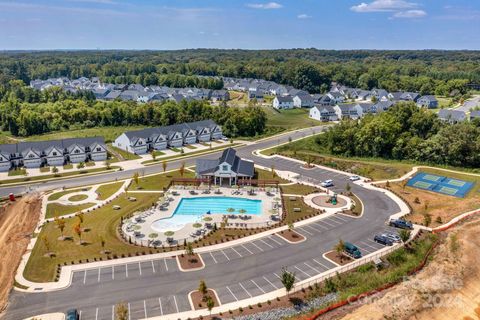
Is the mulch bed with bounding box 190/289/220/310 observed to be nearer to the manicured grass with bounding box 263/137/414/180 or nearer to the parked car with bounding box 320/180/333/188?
the parked car with bounding box 320/180/333/188

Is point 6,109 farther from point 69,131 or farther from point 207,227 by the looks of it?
point 207,227

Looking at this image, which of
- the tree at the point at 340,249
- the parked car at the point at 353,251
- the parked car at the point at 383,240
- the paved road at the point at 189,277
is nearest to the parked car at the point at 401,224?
the paved road at the point at 189,277

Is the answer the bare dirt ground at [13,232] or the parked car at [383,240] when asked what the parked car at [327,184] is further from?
the bare dirt ground at [13,232]

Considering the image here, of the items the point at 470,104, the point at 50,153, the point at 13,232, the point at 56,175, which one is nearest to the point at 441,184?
the point at 13,232

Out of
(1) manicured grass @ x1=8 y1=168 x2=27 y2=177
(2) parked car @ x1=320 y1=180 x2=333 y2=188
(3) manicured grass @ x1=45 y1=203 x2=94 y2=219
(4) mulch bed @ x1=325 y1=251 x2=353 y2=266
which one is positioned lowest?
(3) manicured grass @ x1=45 y1=203 x2=94 y2=219

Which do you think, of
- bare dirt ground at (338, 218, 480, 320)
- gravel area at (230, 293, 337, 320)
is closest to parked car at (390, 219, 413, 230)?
bare dirt ground at (338, 218, 480, 320)

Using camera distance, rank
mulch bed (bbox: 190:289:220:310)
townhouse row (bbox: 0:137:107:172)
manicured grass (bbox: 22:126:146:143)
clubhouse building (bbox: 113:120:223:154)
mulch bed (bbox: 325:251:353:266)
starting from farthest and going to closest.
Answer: manicured grass (bbox: 22:126:146:143) < clubhouse building (bbox: 113:120:223:154) < townhouse row (bbox: 0:137:107:172) < mulch bed (bbox: 325:251:353:266) < mulch bed (bbox: 190:289:220:310)

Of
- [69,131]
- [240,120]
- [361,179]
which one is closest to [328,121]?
[240,120]
